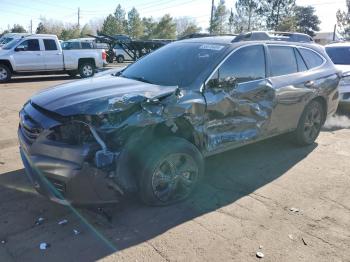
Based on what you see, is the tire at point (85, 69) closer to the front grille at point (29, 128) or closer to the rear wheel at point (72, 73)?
the rear wheel at point (72, 73)

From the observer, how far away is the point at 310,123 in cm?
636

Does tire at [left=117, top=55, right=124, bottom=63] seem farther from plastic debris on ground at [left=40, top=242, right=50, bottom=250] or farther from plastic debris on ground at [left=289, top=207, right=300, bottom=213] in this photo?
plastic debris on ground at [left=40, top=242, right=50, bottom=250]

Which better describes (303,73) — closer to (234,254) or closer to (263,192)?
(263,192)

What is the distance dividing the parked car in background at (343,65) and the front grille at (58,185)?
722 centimetres

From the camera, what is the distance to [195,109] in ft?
14.0

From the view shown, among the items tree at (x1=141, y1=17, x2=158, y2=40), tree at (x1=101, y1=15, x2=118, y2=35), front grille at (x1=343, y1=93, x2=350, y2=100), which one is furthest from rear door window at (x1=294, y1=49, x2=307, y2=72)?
tree at (x1=101, y1=15, x2=118, y2=35)

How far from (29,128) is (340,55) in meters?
9.05

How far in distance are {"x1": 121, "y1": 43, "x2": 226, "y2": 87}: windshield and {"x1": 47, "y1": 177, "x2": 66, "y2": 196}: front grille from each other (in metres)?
1.66

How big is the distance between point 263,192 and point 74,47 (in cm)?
1520

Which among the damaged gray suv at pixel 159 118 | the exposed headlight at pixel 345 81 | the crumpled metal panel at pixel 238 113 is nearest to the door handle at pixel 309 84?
the damaged gray suv at pixel 159 118

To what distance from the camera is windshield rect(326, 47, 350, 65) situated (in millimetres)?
10277

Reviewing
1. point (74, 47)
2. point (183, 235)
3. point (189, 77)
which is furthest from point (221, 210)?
point (74, 47)

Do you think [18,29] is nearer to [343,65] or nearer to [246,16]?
[246,16]

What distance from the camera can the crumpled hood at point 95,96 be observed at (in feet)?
12.1
